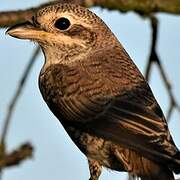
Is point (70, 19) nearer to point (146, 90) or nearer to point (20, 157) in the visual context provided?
point (146, 90)

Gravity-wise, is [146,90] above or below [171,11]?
below

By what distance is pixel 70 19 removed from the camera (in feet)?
19.6

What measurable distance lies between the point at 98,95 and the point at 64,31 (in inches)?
38.2

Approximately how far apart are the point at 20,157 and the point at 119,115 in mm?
1992

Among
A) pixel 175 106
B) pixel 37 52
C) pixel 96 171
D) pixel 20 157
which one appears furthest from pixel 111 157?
pixel 20 157

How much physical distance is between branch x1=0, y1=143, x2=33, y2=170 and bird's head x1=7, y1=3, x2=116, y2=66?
2.58 meters

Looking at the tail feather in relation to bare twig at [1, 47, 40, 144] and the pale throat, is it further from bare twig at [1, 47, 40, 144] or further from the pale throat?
the pale throat

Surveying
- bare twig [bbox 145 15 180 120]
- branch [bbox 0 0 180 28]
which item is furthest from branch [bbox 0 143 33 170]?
branch [bbox 0 0 180 28]

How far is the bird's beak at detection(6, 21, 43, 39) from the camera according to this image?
5664 mm

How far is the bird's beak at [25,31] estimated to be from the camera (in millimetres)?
5664

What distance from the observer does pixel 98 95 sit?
5254 mm

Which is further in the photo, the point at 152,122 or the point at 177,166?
the point at 152,122

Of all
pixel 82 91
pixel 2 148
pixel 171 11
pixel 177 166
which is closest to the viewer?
pixel 2 148

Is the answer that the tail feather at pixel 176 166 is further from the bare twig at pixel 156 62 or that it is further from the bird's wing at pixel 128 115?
the bare twig at pixel 156 62
